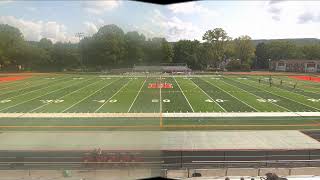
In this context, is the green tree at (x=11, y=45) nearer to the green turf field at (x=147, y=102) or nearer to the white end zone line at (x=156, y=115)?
the green turf field at (x=147, y=102)

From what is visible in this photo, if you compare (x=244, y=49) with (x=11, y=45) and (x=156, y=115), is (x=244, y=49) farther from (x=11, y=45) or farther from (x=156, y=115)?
(x=11, y=45)

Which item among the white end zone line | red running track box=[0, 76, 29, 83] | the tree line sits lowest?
the white end zone line

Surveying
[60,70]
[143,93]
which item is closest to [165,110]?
[143,93]

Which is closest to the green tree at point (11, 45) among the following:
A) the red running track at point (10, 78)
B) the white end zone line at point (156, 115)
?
the white end zone line at point (156, 115)

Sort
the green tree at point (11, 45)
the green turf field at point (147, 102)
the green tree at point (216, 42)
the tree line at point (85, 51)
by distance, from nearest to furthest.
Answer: the tree line at point (85, 51), the green tree at point (11, 45), the green turf field at point (147, 102), the green tree at point (216, 42)

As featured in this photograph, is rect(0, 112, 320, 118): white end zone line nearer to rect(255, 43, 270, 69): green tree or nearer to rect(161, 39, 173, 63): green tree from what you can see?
rect(161, 39, 173, 63): green tree

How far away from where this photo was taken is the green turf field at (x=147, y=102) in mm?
13586

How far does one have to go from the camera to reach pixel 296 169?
855 centimetres

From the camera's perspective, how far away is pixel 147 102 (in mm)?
18109

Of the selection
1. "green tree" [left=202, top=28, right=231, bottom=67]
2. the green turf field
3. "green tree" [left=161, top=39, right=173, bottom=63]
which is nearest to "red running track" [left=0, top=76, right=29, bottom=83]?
the green turf field

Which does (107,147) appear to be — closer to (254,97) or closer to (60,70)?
(254,97)

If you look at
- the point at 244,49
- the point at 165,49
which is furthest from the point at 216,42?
the point at 165,49

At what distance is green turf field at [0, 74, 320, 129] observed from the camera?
1359 cm

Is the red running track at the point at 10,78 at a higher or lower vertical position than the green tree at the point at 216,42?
lower
